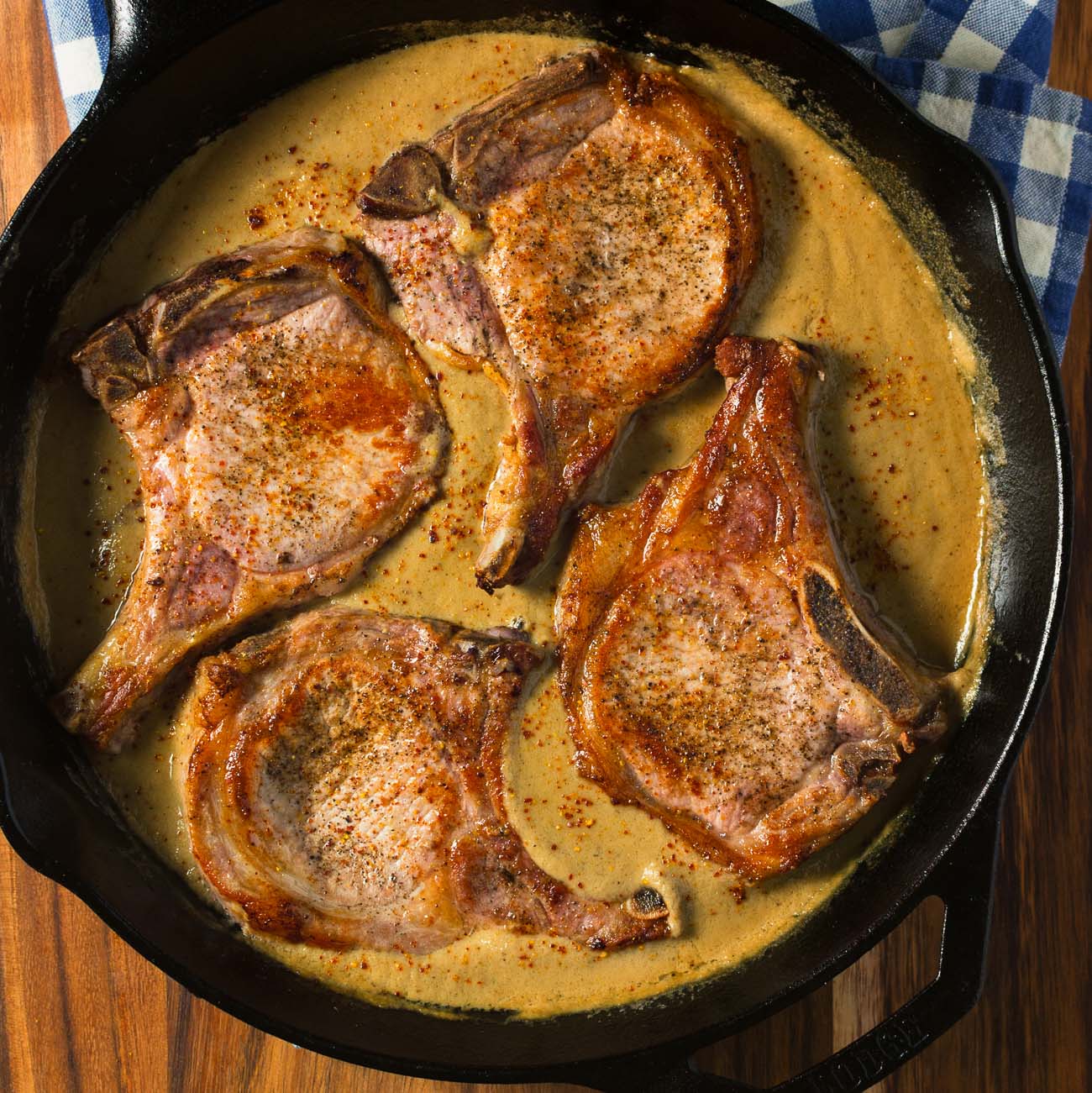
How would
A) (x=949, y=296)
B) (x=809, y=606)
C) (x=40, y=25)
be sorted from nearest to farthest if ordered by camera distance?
(x=809, y=606), (x=949, y=296), (x=40, y=25)

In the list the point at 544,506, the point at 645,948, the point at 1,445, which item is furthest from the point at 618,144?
the point at 645,948

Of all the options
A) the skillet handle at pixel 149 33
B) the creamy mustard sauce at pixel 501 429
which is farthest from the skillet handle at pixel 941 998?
the skillet handle at pixel 149 33

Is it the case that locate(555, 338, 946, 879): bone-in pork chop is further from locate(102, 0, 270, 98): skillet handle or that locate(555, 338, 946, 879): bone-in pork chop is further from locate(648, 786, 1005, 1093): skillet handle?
locate(102, 0, 270, 98): skillet handle

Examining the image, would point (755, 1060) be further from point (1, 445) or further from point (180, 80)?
point (180, 80)

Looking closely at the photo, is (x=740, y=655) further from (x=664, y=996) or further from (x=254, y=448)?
(x=254, y=448)

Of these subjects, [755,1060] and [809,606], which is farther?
[755,1060]

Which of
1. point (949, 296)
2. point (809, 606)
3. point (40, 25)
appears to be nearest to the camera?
point (809, 606)

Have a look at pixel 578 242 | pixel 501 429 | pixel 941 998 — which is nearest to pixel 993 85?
pixel 578 242

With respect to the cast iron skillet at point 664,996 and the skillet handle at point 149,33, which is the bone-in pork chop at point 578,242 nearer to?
the cast iron skillet at point 664,996
